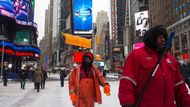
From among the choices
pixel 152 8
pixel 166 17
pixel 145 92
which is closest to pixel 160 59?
pixel 145 92

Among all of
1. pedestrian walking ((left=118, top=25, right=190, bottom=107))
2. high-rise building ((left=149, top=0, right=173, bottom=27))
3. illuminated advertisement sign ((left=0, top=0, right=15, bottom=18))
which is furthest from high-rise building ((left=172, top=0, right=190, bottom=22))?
pedestrian walking ((left=118, top=25, right=190, bottom=107))

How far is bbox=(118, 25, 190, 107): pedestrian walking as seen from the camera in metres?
3.32

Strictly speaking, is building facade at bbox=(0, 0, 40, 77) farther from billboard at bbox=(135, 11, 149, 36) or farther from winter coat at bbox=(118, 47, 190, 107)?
winter coat at bbox=(118, 47, 190, 107)

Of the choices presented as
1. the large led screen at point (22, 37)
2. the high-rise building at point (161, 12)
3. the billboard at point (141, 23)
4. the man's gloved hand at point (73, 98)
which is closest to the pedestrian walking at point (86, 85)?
the man's gloved hand at point (73, 98)

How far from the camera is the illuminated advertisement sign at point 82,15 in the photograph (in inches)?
2709

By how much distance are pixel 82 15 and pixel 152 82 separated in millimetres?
66248

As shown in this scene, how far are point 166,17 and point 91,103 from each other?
84774 mm

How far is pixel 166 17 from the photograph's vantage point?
88062 mm

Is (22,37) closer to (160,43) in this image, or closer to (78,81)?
(78,81)

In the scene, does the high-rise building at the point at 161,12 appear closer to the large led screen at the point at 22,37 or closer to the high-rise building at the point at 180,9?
the high-rise building at the point at 180,9

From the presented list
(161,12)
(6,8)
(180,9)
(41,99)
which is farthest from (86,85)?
(161,12)

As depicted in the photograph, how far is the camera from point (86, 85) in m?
6.05

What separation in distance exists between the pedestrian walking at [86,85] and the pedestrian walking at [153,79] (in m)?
2.62

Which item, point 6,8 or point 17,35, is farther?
point 17,35
